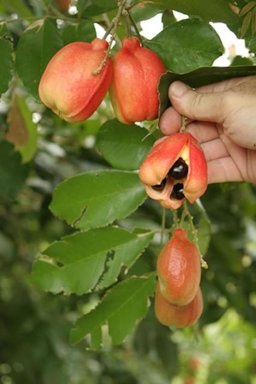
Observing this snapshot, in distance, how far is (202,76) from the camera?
917 millimetres

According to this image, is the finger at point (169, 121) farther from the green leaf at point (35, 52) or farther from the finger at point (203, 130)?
the green leaf at point (35, 52)

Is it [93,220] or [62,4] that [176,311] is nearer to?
[93,220]

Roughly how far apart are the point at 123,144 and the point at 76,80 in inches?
10.3

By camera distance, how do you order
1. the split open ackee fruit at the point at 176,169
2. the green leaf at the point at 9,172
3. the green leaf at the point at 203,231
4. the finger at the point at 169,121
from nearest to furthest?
the split open ackee fruit at the point at 176,169 < the finger at the point at 169,121 < the green leaf at the point at 203,231 < the green leaf at the point at 9,172

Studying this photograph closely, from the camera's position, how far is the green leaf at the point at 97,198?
1.07 metres

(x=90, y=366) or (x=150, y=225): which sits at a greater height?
(x=150, y=225)

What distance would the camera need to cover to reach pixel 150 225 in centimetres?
143

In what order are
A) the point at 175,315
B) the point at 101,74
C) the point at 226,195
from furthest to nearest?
the point at 226,195 → the point at 175,315 → the point at 101,74

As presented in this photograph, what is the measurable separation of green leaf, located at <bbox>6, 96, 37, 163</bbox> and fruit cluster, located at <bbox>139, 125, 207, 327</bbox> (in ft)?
2.00

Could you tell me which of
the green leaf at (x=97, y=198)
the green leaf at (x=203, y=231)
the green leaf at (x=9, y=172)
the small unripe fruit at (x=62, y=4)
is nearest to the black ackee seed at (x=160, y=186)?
the green leaf at (x=97, y=198)

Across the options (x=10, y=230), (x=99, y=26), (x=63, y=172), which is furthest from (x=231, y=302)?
(x=99, y=26)

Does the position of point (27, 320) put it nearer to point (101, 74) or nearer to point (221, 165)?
point (221, 165)

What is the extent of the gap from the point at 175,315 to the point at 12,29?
21.9 inches

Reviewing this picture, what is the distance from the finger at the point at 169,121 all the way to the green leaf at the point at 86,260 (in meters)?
0.20
